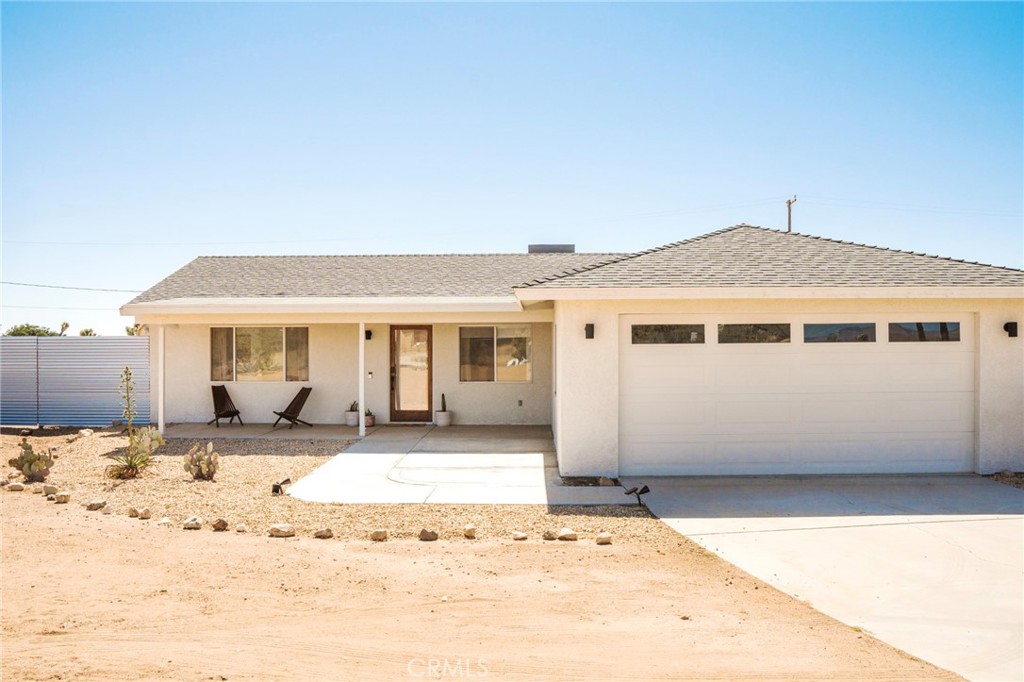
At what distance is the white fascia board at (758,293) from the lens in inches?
345

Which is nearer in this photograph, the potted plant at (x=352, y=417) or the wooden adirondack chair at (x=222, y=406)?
the wooden adirondack chair at (x=222, y=406)

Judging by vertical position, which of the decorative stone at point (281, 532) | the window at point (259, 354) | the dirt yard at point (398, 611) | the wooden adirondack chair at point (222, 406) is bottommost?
the decorative stone at point (281, 532)

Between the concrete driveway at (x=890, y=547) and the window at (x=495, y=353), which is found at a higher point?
the window at (x=495, y=353)

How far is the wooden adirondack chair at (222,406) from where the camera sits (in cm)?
1436

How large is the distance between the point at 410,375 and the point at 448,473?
18.7 feet

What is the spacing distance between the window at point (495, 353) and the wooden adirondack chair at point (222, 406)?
5349 millimetres

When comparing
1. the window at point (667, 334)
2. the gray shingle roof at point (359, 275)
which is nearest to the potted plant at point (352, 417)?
the gray shingle roof at point (359, 275)

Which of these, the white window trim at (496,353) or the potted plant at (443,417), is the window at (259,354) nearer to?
the potted plant at (443,417)

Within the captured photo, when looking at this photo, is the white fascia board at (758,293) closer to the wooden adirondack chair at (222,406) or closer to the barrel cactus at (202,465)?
the barrel cactus at (202,465)

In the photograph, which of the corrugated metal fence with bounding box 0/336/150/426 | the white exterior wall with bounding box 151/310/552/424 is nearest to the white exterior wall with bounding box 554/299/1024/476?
the white exterior wall with bounding box 151/310/552/424

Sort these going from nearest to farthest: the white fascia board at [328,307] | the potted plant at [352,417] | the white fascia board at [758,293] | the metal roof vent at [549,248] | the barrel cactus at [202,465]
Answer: the white fascia board at [758,293] → the barrel cactus at [202,465] → the white fascia board at [328,307] → the potted plant at [352,417] → the metal roof vent at [549,248]

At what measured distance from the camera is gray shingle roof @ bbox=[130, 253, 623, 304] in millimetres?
14852

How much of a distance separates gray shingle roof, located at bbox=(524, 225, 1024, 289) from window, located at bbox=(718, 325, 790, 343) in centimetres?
74
